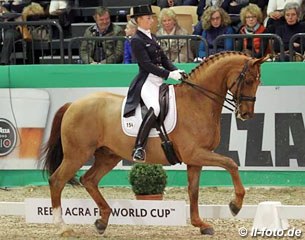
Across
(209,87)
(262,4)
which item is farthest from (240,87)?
(262,4)

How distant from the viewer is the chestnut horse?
1175cm

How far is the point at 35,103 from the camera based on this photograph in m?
15.6

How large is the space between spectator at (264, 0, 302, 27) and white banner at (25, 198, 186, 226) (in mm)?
4832

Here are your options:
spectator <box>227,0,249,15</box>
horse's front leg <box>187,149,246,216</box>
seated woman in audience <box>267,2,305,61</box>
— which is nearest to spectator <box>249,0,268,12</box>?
spectator <box>227,0,249,15</box>

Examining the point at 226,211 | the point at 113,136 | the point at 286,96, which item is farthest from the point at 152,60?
the point at 286,96

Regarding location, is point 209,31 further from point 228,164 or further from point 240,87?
point 228,164

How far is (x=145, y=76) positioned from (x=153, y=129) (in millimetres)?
554

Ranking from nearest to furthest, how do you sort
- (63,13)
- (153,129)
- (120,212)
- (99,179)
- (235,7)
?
(153,129), (120,212), (99,179), (235,7), (63,13)

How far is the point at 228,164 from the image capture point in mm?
11500

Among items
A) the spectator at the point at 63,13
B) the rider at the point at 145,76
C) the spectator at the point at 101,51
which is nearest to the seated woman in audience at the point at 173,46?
the spectator at the point at 101,51

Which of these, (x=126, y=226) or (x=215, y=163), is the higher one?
(x=215, y=163)

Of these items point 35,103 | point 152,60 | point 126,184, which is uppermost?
point 152,60

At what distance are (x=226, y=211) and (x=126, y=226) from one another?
127 centimetres

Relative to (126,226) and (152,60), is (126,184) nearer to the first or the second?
(126,226)
